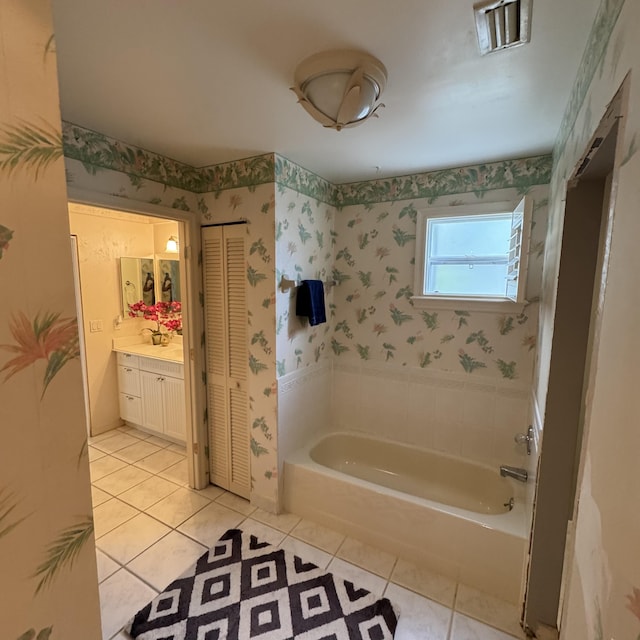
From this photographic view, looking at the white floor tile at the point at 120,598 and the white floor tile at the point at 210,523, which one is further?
the white floor tile at the point at 210,523

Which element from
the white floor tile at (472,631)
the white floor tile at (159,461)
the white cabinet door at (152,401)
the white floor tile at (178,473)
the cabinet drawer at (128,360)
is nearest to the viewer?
the white floor tile at (472,631)

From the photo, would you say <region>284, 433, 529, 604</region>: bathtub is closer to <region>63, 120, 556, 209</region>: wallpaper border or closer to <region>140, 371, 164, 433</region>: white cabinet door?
<region>140, 371, 164, 433</region>: white cabinet door

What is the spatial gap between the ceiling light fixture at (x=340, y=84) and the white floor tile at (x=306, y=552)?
2.29 meters

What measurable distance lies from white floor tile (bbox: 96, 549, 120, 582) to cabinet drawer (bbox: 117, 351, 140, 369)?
1.81 metres

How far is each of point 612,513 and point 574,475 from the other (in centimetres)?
103

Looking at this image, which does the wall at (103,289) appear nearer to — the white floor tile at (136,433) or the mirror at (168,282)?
the white floor tile at (136,433)

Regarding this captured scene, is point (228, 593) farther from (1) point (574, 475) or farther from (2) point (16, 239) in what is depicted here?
(2) point (16, 239)

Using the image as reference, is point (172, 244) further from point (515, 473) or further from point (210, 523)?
point (515, 473)

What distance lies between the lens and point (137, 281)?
3.70 m

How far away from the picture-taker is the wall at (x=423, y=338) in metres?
2.28

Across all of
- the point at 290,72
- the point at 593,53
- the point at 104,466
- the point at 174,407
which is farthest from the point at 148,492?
the point at 593,53

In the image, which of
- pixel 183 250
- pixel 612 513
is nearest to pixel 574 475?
pixel 612 513

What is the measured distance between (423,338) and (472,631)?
1666 millimetres

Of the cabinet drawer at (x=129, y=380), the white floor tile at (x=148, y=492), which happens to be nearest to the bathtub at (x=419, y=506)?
the white floor tile at (x=148, y=492)
